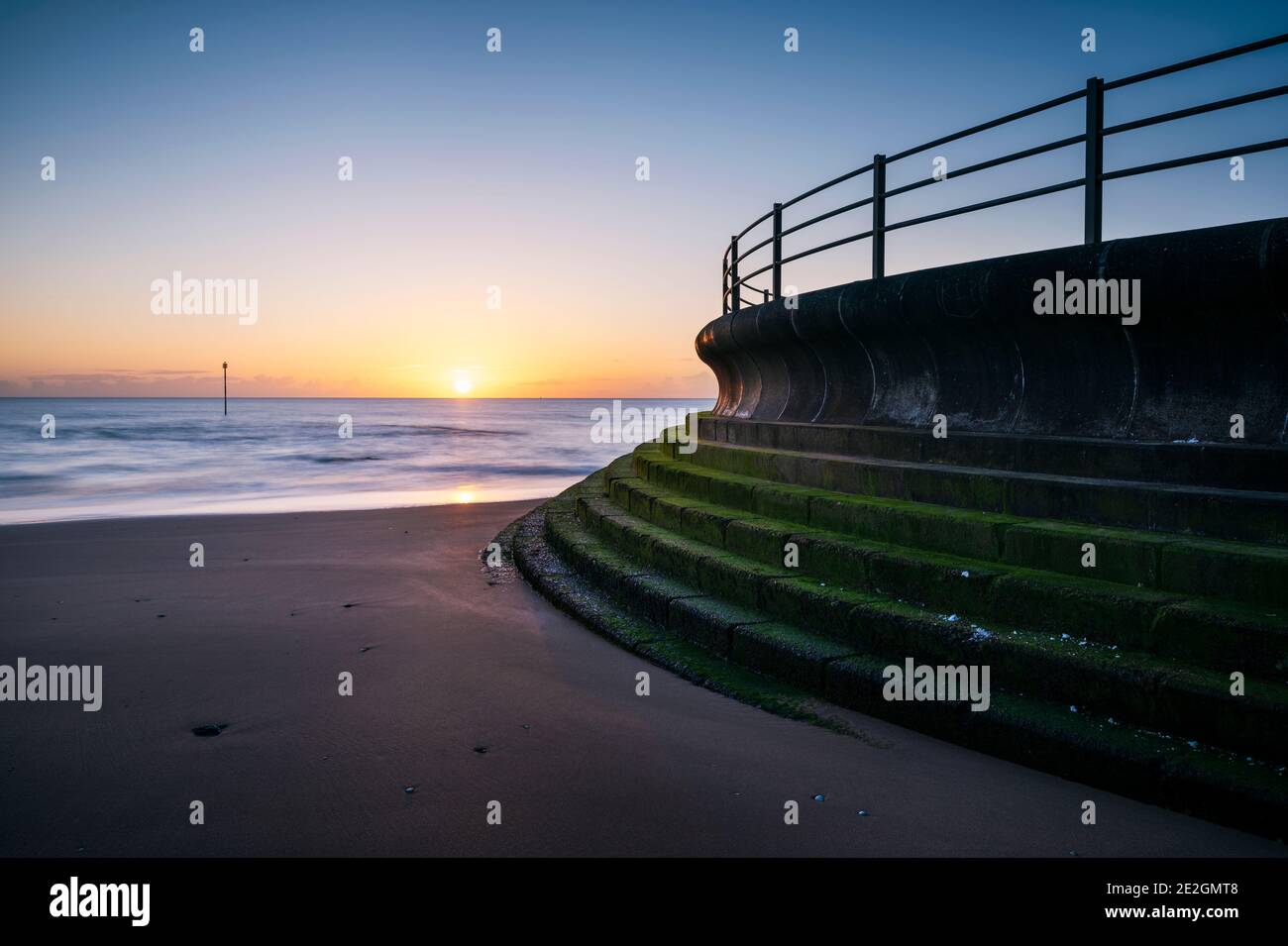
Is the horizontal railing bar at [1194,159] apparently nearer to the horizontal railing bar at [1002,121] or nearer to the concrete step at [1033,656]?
the horizontal railing bar at [1002,121]

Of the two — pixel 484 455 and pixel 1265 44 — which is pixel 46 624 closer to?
pixel 1265 44

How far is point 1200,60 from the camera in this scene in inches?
132

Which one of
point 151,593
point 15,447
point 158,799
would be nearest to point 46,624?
point 151,593

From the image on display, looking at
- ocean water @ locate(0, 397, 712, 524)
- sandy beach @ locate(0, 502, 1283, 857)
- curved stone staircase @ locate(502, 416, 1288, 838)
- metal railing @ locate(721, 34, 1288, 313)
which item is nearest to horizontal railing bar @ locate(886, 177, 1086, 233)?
metal railing @ locate(721, 34, 1288, 313)

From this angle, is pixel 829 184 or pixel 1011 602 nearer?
pixel 1011 602

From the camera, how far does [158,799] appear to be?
9.37ft

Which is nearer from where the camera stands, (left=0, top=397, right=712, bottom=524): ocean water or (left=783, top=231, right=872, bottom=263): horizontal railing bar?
(left=783, top=231, right=872, bottom=263): horizontal railing bar

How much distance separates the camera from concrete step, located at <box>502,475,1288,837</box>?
2.47m

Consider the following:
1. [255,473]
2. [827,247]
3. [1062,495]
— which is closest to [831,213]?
[827,247]

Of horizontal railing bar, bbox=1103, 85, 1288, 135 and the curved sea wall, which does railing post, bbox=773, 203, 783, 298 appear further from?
horizontal railing bar, bbox=1103, 85, 1288, 135

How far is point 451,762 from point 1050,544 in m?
2.62

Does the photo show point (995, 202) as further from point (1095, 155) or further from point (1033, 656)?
point (1033, 656)

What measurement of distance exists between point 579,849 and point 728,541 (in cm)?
274

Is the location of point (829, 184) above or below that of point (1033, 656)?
above
